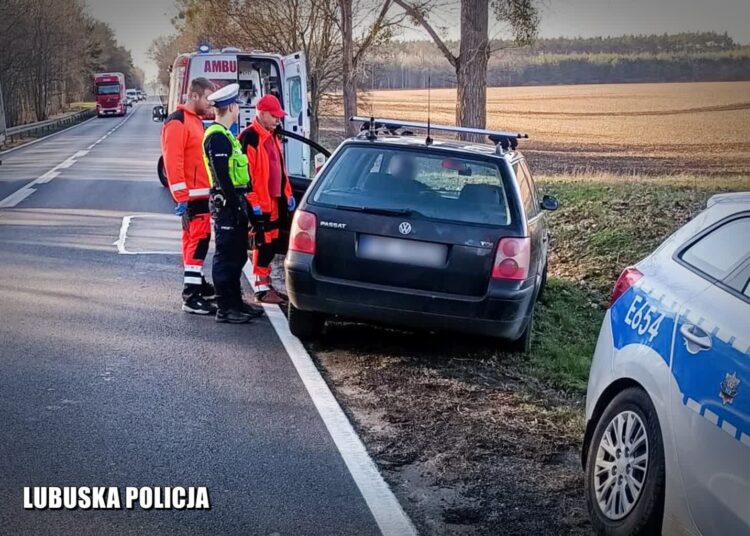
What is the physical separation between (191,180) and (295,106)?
33.1ft

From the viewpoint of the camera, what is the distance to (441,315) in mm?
6070

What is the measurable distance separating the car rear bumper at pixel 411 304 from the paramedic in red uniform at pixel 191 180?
1.70m

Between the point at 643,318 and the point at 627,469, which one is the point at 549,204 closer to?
the point at 643,318

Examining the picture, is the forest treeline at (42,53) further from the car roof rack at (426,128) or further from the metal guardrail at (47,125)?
the car roof rack at (426,128)

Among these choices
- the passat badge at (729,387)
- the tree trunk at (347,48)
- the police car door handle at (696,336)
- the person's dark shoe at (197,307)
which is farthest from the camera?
the tree trunk at (347,48)

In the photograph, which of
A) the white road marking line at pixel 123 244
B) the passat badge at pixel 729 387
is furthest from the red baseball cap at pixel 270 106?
the passat badge at pixel 729 387

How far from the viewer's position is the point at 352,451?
4684mm

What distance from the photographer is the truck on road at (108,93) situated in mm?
69688

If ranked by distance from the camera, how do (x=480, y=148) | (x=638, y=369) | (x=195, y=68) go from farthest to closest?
1. (x=195, y=68)
2. (x=480, y=148)
3. (x=638, y=369)

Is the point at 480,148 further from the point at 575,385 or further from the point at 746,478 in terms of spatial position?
the point at 746,478

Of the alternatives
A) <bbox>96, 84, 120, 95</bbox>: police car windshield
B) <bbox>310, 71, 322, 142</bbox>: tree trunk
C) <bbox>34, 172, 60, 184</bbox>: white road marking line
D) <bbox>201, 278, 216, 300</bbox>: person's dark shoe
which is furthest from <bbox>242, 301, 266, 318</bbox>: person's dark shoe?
<bbox>96, 84, 120, 95</bbox>: police car windshield

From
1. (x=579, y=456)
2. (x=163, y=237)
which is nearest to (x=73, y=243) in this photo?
(x=163, y=237)

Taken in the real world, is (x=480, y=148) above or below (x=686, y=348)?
above

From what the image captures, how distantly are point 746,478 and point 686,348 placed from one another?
660 mm
